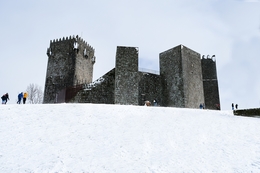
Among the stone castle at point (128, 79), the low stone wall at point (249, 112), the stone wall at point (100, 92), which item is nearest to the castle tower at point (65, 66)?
the stone castle at point (128, 79)

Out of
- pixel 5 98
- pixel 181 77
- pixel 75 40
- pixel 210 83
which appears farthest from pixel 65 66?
pixel 210 83

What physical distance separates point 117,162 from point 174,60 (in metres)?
19.5

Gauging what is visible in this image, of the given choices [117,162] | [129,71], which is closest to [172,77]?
[129,71]

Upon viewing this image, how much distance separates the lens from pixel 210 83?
2836 centimetres

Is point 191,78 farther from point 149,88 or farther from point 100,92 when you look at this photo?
point 100,92

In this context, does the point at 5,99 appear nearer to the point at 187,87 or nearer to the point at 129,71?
the point at 129,71

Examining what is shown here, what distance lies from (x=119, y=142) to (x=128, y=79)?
40.5ft

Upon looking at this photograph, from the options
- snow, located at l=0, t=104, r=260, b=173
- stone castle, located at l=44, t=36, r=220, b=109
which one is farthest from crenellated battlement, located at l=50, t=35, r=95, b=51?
snow, located at l=0, t=104, r=260, b=173

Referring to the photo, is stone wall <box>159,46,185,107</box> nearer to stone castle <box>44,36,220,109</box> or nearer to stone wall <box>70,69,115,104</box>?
stone castle <box>44,36,220,109</box>

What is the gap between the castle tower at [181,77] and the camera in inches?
896

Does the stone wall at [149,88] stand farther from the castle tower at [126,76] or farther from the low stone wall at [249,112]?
the low stone wall at [249,112]

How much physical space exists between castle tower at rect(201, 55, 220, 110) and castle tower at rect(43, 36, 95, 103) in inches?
638

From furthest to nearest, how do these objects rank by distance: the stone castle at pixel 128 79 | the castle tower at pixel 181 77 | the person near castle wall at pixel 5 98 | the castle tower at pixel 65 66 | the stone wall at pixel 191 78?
the castle tower at pixel 65 66 < the stone wall at pixel 191 78 < the castle tower at pixel 181 77 < the stone castle at pixel 128 79 < the person near castle wall at pixel 5 98

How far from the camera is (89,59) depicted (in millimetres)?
31422
